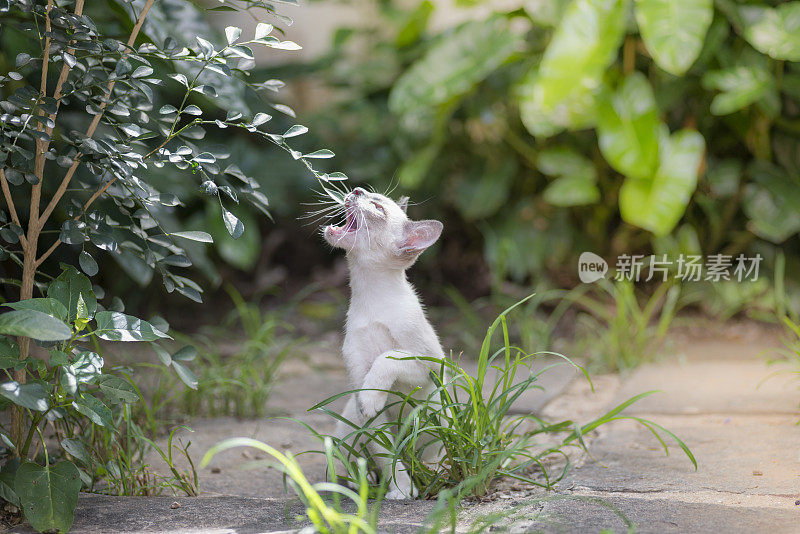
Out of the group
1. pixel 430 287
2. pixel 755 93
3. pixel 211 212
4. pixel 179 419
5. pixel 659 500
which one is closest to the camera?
pixel 659 500

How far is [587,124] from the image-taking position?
11.9 feet

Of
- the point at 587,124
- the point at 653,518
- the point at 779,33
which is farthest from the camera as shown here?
the point at 587,124

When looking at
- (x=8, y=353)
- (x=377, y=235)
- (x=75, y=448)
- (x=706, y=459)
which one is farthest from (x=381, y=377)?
(x=706, y=459)

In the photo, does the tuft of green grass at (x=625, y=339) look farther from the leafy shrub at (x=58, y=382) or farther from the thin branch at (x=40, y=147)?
the thin branch at (x=40, y=147)

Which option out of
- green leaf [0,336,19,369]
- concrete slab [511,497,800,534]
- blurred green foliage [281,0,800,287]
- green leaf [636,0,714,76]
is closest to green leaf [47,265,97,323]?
green leaf [0,336,19,369]

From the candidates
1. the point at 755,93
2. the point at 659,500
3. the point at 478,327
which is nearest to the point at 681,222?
the point at 755,93

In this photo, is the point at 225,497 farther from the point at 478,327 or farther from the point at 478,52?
the point at 478,52

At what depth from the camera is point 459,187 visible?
14.3 feet

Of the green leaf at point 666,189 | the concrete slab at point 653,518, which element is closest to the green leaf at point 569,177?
the green leaf at point 666,189

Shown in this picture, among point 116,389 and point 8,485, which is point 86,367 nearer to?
→ point 116,389

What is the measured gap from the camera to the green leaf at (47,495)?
163 centimetres

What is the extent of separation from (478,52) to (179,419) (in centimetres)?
222

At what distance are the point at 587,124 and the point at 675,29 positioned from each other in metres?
0.60

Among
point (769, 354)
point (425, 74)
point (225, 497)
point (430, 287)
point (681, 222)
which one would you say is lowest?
point (225, 497)
